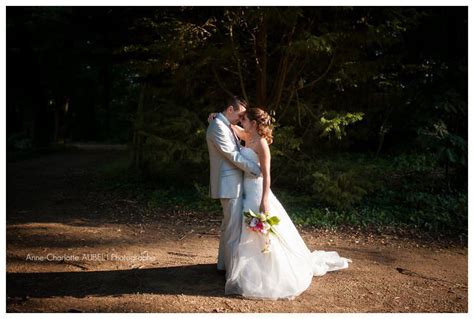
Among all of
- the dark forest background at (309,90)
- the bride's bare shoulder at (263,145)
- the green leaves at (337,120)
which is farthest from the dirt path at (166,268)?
the green leaves at (337,120)

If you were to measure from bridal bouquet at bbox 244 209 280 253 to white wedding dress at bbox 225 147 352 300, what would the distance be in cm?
6

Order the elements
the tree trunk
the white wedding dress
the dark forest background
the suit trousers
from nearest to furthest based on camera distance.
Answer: the white wedding dress < the suit trousers < the dark forest background < the tree trunk

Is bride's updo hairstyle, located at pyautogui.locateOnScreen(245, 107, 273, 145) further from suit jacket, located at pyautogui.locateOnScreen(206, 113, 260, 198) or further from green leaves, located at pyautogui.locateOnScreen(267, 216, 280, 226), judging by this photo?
green leaves, located at pyautogui.locateOnScreen(267, 216, 280, 226)

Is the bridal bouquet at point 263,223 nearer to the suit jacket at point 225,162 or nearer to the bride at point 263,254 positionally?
the bride at point 263,254

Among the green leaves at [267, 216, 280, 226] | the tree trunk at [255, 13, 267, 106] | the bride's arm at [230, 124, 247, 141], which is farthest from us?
the tree trunk at [255, 13, 267, 106]

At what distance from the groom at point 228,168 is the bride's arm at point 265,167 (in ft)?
0.55

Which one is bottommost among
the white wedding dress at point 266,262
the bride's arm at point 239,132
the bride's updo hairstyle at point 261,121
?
the white wedding dress at point 266,262

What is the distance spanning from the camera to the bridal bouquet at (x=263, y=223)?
4.77 meters

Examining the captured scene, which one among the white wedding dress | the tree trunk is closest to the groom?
the white wedding dress

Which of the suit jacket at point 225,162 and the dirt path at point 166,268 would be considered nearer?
the dirt path at point 166,268

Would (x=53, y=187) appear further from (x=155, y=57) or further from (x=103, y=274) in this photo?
(x=103, y=274)

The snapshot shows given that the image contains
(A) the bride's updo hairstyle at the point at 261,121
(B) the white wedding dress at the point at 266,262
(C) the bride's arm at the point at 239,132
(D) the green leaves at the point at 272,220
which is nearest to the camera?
(B) the white wedding dress at the point at 266,262

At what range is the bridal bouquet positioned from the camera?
4766 millimetres

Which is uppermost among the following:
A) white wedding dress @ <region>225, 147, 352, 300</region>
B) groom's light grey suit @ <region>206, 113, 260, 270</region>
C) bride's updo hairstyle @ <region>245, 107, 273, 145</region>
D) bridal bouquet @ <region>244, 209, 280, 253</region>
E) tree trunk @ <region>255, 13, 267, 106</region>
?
tree trunk @ <region>255, 13, 267, 106</region>
